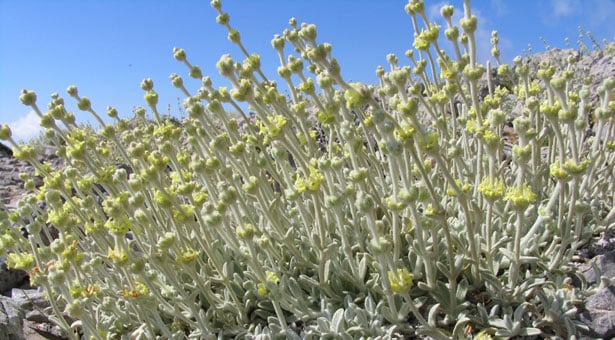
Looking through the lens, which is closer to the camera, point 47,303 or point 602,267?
point 602,267

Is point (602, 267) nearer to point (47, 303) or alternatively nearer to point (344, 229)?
point (344, 229)

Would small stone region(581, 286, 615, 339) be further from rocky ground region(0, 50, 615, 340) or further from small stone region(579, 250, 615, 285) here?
small stone region(579, 250, 615, 285)

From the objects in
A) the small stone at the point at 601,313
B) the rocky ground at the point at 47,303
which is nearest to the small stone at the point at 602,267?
the rocky ground at the point at 47,303

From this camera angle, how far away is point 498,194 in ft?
7.84

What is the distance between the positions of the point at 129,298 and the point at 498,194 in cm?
197

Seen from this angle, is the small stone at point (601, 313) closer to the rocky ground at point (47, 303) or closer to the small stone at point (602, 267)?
the rocky ground at point (47, 303)

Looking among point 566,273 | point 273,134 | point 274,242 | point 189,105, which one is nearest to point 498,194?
point 566,273

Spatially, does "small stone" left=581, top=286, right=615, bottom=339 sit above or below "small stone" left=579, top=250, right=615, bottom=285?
below

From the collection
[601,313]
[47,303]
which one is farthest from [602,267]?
[47,303]

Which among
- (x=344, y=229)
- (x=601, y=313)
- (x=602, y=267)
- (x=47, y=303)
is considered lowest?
(x=601, y=313)

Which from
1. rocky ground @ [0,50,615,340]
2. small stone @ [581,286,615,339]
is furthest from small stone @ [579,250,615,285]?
small stone @ [581,286,615,339]

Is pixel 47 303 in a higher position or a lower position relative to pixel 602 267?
higher

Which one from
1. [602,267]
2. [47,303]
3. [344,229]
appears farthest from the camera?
[47,303]

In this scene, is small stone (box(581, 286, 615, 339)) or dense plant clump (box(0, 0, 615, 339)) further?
small stone (box(581, 286, 615, 339))
